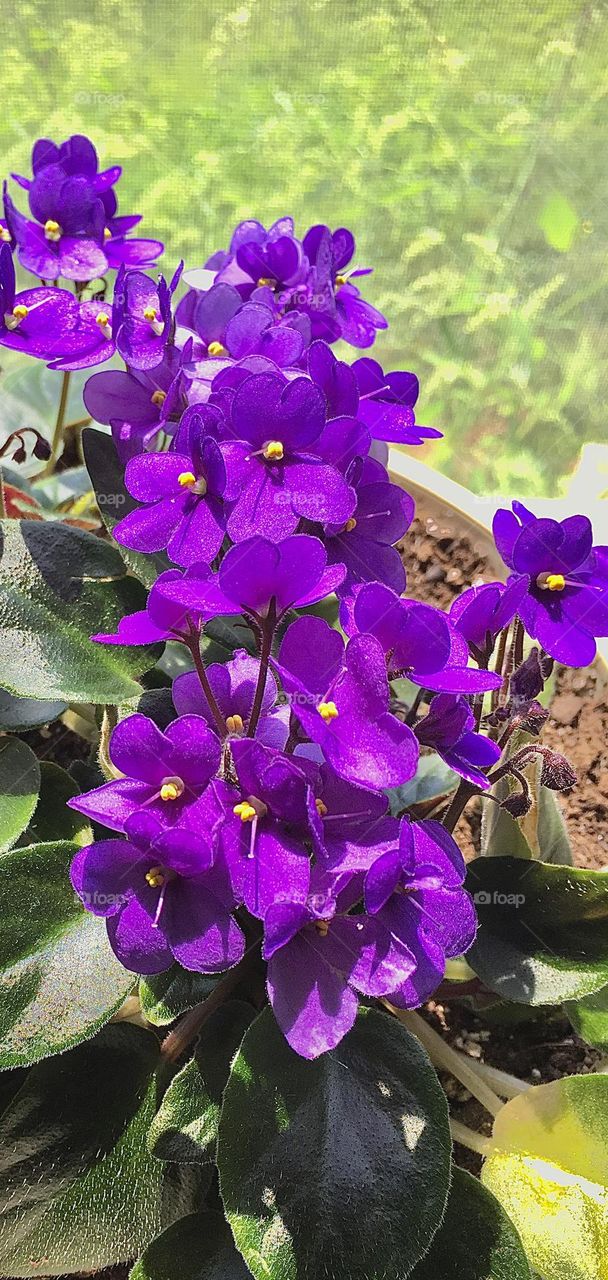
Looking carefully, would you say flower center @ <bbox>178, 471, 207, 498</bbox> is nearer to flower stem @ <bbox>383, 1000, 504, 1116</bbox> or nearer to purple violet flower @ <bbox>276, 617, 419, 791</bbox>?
purple violet flower @ <bbox>276, 617, 419, 791</bbox>

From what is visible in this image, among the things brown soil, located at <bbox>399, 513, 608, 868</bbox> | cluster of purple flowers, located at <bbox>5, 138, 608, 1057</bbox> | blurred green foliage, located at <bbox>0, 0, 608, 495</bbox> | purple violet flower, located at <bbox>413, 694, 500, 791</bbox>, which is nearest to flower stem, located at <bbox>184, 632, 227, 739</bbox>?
cluster of purple flowers, located at <bbox>5, 138, 608, 1057</bbox>

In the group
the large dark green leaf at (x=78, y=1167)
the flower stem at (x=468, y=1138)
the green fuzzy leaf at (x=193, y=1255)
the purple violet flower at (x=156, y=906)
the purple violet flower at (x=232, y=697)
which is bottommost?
the flower stem at (x=468, y=1138)

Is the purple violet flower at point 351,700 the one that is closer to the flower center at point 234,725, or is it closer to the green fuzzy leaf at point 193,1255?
the flower center at point 234,725

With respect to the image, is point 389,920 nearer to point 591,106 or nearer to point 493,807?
point 493,807

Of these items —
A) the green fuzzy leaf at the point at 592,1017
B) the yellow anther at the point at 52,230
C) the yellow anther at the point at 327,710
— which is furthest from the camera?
the yellow anther at the point at 52,230

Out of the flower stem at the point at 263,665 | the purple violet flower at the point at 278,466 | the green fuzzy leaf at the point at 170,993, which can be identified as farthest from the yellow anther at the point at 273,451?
the green fuzzy leaf at the point at 170,993

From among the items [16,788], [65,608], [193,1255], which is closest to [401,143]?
[65,608]

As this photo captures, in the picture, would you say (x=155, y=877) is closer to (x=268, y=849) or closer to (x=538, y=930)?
(x=268, y=849)
